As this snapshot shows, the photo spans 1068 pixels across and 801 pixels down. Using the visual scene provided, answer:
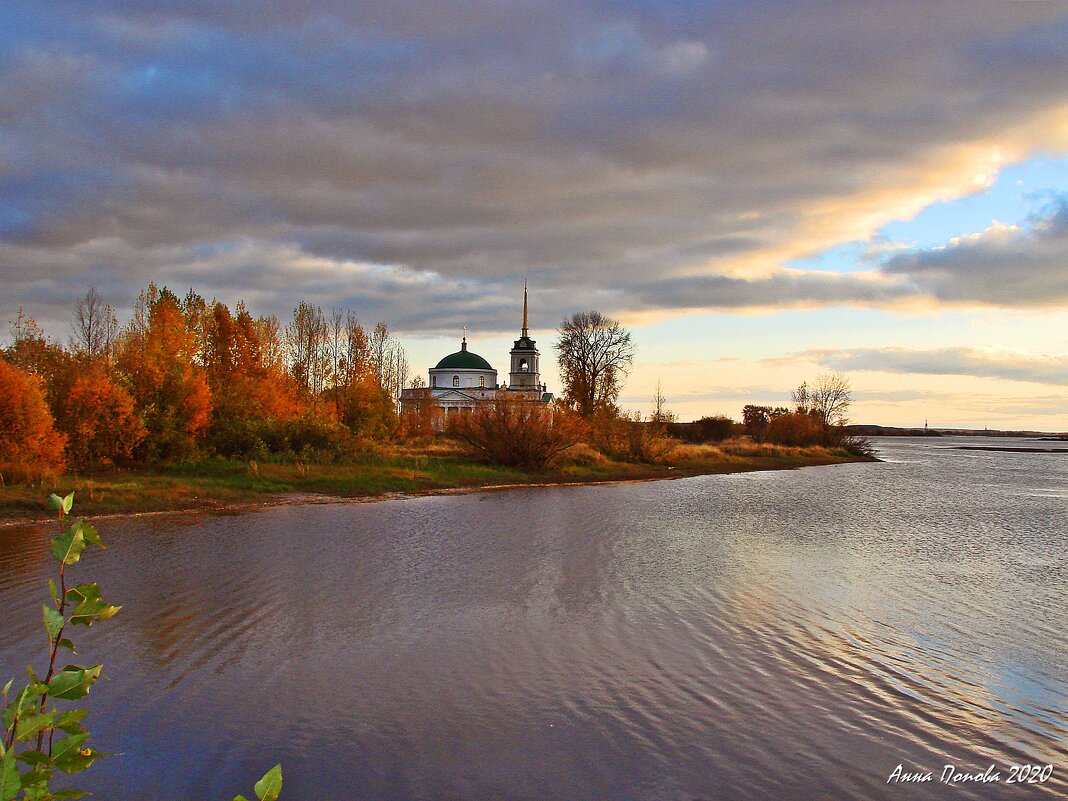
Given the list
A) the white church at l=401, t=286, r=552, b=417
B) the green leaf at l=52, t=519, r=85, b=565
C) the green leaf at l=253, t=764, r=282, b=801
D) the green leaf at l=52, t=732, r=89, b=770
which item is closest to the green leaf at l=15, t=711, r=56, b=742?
the green leaf at l=52, t=732, r=89, b=770

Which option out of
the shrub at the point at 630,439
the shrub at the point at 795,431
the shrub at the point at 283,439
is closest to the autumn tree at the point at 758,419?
the shrub at the point at 795,431

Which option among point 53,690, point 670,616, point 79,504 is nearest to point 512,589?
point 670,616

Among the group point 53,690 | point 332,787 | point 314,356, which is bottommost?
point 332,787

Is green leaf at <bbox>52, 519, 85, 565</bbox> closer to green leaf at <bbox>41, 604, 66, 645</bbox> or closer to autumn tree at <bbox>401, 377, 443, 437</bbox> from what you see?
green leaf at <bbox>41, 604, 66, 645</bbox>

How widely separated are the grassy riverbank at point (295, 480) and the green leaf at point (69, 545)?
803 inches

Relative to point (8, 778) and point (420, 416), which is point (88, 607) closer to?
point (8, 778)

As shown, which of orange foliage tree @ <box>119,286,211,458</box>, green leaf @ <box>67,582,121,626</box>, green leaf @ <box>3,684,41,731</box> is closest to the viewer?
green leaf @ <box>3,684,41,731</box>

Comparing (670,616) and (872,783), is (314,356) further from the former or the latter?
(872,783)

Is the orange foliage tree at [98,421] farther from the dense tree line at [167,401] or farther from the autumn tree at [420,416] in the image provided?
the autumn tree at [420,416]

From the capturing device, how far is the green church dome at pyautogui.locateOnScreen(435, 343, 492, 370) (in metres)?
118

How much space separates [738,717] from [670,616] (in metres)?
4.08

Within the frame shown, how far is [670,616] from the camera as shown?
1196 centimetres

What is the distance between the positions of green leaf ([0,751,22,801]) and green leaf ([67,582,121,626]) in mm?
501

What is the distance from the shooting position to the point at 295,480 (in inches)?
1186
